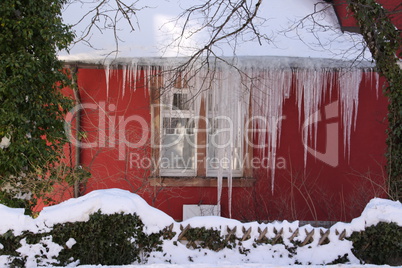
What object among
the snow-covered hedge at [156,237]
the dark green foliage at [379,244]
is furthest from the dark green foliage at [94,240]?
the dark green foliage at [379,244]

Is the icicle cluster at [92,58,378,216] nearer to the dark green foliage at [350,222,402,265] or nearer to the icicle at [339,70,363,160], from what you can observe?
the icicle at [339,70,363,160]

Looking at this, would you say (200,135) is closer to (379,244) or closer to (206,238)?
(206,238)

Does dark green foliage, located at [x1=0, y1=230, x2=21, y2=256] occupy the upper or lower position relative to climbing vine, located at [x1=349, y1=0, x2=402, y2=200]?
lower

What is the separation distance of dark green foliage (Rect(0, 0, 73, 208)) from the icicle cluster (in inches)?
57.7

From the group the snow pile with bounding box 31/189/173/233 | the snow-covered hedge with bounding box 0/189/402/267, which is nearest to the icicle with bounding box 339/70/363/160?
the snow-covered hedge with bounding box 0/189/402/267

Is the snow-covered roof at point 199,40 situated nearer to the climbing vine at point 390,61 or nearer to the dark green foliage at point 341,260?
the climbing vine at point 390,61

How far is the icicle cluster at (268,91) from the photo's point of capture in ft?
23.6

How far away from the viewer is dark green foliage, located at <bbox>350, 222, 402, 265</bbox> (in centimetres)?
440

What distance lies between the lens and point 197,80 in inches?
291

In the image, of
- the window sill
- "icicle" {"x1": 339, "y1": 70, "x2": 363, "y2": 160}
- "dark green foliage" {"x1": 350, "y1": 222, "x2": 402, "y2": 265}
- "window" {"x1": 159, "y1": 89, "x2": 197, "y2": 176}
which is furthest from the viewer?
"window" {"x1": 159, "y1": 89, "x2": 197, "y2": 176}

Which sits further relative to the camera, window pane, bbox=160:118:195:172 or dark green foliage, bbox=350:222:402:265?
window pane, bbox=160:118:195:172

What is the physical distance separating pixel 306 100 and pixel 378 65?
175cm

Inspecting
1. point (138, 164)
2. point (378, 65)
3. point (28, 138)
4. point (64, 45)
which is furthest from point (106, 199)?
point (378, 65)

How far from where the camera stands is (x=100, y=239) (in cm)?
419
